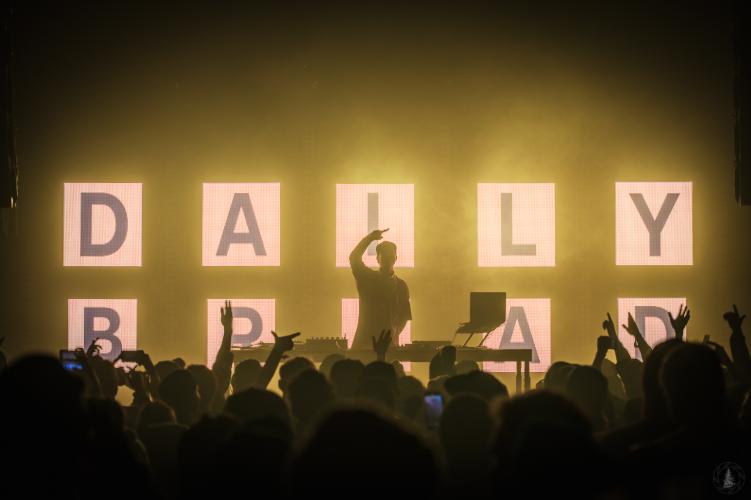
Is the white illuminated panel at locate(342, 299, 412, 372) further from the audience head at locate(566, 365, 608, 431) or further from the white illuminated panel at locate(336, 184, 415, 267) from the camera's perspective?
the audience head at locate(566, 365, 608, 431)

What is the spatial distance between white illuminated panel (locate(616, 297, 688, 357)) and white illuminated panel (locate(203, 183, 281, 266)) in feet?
13.5

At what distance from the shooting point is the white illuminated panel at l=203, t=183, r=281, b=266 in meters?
10.3

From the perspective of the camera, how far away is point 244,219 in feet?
33.8

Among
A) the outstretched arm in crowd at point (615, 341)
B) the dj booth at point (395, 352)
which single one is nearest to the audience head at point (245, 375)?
the outstretched arm in crowd at point (615, 341)

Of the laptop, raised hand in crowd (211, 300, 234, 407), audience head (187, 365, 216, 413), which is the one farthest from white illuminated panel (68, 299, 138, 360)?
audience head (187, 365, 216, 413)

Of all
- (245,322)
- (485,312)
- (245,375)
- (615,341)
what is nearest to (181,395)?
(245,375)

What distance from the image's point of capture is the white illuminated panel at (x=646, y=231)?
10.4 meters

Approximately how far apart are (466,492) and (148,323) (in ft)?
27.7

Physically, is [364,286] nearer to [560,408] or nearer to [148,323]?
[148,323]

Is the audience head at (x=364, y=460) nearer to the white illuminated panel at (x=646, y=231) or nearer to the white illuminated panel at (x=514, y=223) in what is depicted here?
the white illuminated panel at (x=514, y=223)

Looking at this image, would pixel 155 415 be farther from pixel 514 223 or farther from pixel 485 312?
pixel 514 223

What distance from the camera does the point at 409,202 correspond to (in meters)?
10.4

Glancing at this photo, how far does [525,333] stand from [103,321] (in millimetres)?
4917

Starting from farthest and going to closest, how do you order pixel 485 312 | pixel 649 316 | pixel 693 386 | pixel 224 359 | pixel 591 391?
pixel 649 316 → pixel 485 312 → pixel 224 359 → pixel 591 391 → pixel 693 386
